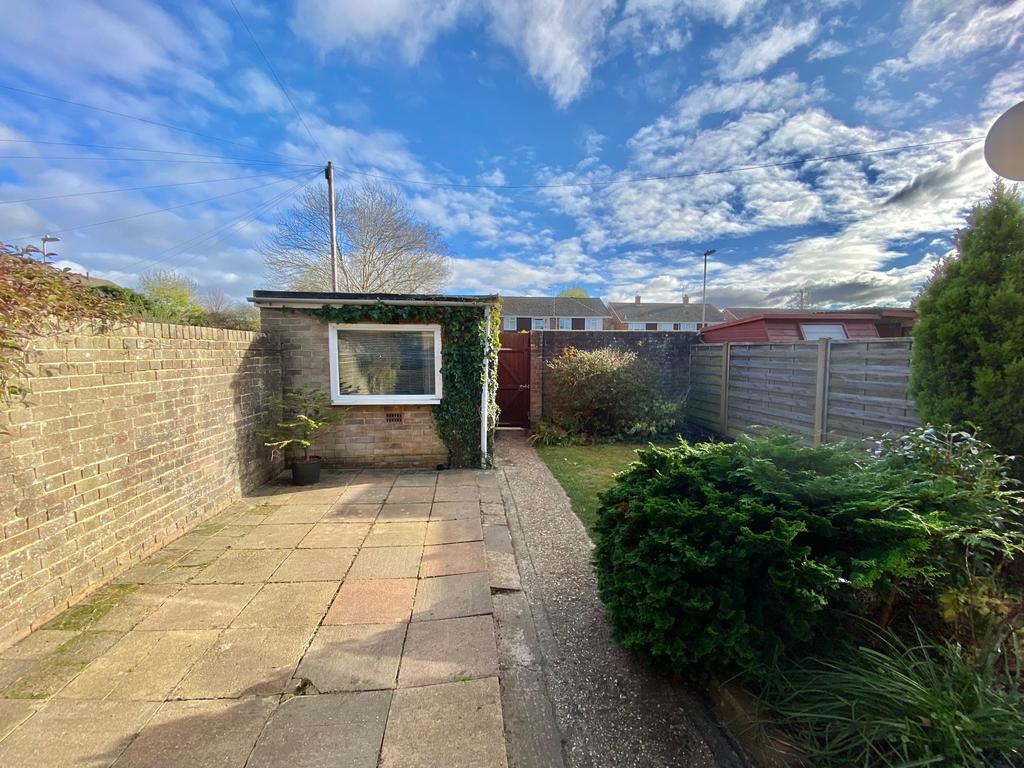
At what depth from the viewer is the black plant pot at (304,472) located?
485 cm

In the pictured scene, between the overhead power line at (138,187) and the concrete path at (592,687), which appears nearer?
the concrete path at (592,687)

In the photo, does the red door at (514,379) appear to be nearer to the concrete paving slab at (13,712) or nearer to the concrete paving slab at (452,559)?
the concrete paving slab at (452,559)

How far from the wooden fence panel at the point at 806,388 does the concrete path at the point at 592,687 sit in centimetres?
195

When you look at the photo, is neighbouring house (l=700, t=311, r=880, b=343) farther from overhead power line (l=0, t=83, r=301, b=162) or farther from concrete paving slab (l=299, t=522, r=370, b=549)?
overhead power line (l=0, t=83, r=301, b=162)

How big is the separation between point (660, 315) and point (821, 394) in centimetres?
3553

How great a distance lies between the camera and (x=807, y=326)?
30.3ft

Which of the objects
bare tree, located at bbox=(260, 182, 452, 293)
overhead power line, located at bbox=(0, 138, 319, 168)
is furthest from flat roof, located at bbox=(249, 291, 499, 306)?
bare tree, located at bbox=(260, 182, 452, 293)

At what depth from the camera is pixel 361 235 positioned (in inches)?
666

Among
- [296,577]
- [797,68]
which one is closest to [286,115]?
[797,68]

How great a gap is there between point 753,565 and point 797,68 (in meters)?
7.30

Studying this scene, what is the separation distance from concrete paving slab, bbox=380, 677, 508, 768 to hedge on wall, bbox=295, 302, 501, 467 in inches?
153

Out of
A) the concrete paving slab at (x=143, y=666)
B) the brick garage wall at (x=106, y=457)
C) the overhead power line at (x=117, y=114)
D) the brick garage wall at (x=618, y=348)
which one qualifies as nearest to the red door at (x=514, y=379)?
the brick garage wall at (x=618, y=348)

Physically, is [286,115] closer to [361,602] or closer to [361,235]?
[361,235]

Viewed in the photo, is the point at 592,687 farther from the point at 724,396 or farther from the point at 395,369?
the point at 724,396
